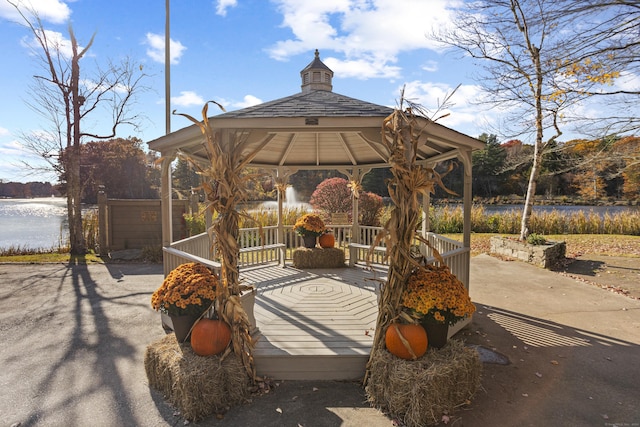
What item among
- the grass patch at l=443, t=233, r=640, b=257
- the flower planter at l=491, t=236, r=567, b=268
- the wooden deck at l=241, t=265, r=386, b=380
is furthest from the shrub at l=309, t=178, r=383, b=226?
the wooden deck at l=241, t=265, r=386, b=380

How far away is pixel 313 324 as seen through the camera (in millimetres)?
3961

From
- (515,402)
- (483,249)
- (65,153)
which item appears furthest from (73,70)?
(483,249)

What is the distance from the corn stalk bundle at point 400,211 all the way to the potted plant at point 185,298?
157 centimetres

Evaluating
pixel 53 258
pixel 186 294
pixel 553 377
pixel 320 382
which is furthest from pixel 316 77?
pixel 53 258

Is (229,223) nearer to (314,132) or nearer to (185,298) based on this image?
(185,298)

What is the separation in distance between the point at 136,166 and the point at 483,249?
24.5 m

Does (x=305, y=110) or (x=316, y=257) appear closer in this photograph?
(x=305, y=110)

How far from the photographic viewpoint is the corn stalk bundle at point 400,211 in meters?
2.94

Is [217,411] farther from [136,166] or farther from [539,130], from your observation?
[136,166]

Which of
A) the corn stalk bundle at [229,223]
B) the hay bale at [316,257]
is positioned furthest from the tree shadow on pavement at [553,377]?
the hay bale at [316,257]

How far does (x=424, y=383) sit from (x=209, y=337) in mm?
1782

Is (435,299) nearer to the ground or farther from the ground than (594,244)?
farther from the ground

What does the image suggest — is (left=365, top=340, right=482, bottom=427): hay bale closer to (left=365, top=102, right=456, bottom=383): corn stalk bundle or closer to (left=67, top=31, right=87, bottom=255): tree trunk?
(left=365, top=102, right=456, bottom=383): corn stalk bundle

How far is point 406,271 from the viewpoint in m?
3.05
